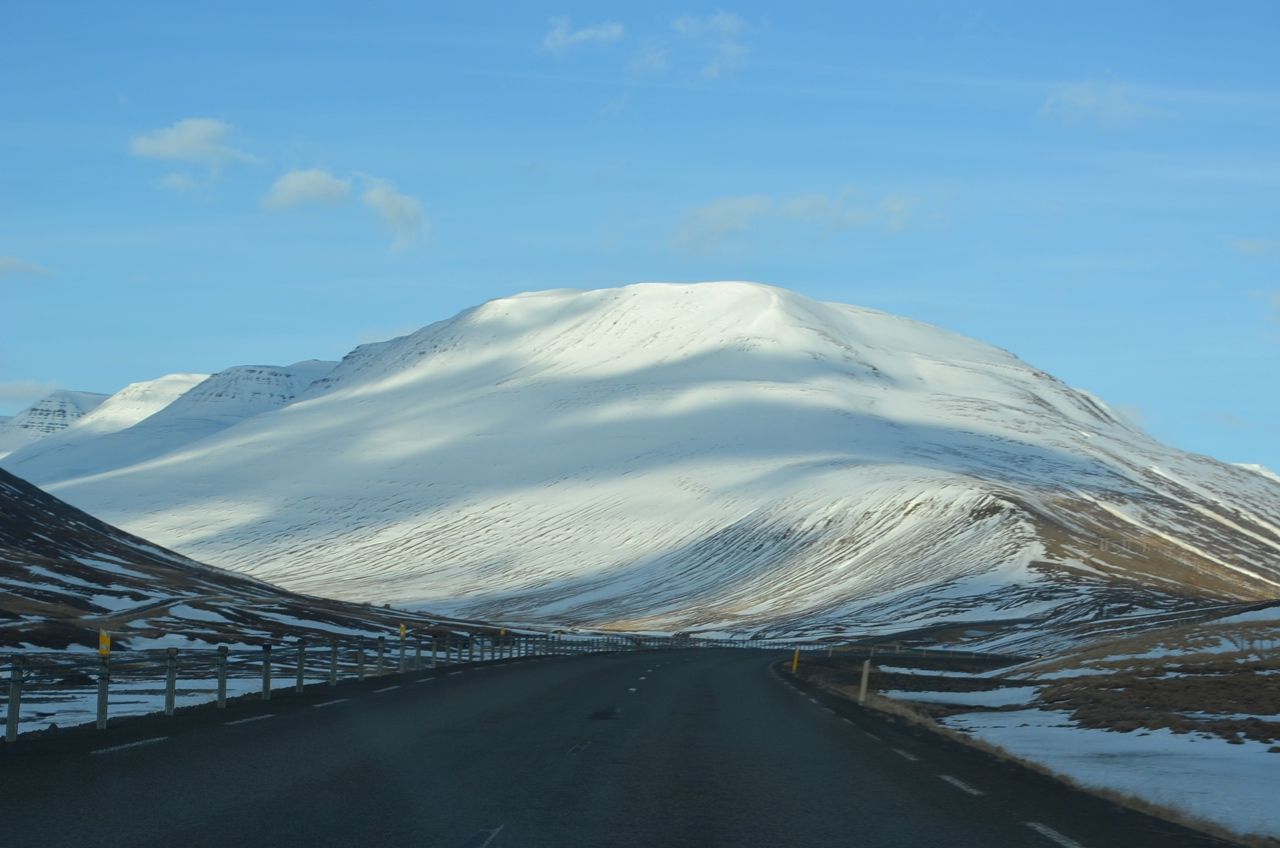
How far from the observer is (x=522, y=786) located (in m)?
16.2

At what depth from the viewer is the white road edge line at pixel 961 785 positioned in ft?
54.2

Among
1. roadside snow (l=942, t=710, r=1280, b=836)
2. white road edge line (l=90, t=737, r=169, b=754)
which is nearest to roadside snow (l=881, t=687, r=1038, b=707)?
roadside snow (l=942, t=710, r=1280, b=836)

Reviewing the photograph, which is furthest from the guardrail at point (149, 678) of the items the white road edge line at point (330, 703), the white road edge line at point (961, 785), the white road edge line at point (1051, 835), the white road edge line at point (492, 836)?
the white road edge line at point (1051, 835)

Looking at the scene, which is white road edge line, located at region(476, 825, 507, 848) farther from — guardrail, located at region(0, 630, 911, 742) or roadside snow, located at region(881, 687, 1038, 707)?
roadside snow, located at region(881, 687, 1038, 707)

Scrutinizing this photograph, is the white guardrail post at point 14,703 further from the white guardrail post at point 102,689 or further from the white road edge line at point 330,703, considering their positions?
the white road edge line at point 330,703

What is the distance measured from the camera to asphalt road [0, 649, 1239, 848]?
13000 millimetres

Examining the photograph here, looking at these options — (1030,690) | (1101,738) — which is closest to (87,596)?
(1030,690)

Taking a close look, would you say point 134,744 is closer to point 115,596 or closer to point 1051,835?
point 1051,835

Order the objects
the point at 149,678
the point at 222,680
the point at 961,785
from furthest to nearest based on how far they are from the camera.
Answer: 1. the point at 149,678
2. the point at 222,680
3. the point at 961,785

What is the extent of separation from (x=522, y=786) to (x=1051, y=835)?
561 centimetres

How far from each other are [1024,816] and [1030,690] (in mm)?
27091

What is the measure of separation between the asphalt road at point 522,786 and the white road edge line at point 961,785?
0.29ft

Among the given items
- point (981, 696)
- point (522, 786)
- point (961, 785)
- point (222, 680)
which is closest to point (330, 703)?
point (222, 680)

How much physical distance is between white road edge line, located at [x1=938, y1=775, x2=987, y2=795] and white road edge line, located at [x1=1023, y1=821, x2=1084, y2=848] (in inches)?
89.8
